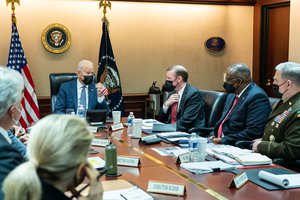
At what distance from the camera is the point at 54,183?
118cm

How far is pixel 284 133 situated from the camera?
9.52 feet

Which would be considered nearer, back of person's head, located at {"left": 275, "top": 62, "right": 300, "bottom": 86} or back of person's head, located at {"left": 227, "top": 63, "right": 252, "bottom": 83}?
back of person's head, located at {"left": 275, "top": 62, "right": 300, "bottom": 86}

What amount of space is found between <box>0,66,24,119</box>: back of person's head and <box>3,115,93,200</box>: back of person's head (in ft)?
2.15

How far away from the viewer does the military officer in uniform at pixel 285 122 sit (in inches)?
108

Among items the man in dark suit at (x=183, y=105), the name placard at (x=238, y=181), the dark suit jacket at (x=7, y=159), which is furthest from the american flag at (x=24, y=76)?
the dark suit jacket at (x=7, y=159)

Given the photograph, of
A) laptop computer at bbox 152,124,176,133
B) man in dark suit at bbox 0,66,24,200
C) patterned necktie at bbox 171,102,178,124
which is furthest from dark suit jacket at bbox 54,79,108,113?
man in dark suit at bbox 0,66,24,200

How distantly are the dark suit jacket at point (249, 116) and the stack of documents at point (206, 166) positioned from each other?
1.08 metres

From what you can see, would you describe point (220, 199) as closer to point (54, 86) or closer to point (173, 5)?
point (54, 86)

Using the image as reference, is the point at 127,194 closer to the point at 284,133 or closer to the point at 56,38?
the point at 284,133

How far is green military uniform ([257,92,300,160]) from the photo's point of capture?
2.73 metres

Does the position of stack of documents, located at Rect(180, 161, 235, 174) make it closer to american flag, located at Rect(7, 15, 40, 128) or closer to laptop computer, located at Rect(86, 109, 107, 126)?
laptop computer, located at Rect(86, 109, 107, 126)

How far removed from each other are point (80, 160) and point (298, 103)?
6.88 feet

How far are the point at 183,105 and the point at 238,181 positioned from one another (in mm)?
2198

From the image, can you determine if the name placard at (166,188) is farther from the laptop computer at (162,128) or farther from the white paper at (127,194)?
the laptop computer at (162,128)
